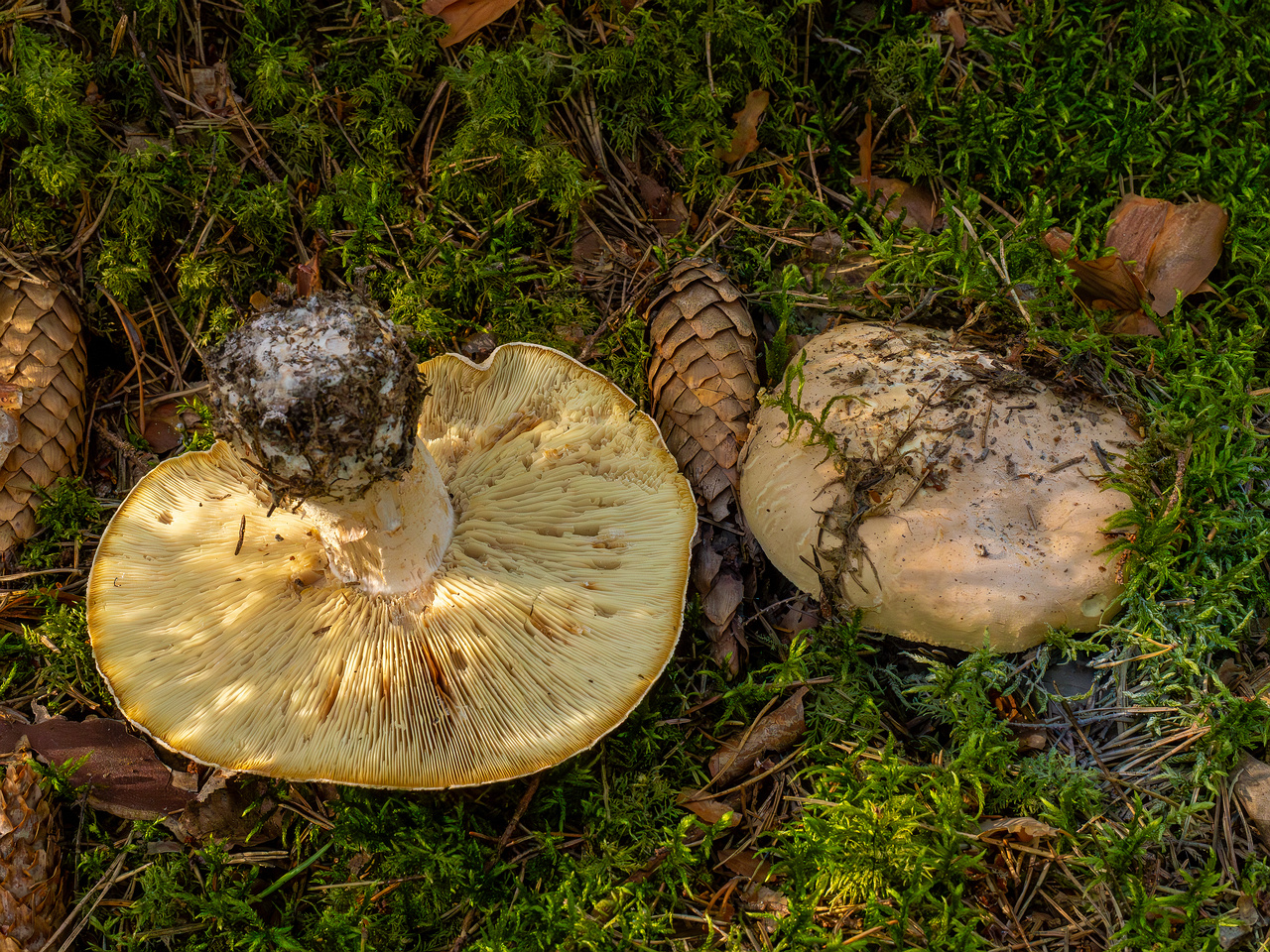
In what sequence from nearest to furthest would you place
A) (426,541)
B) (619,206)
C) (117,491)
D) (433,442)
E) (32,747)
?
(426,541) < (32,747) < (433,442) < (117,491) < (619,206)

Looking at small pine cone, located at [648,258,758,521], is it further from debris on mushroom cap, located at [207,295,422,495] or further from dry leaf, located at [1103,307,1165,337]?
dry leaf, located at [1103,307,1165,337]

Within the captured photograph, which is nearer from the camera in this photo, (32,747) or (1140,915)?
(1140,915)

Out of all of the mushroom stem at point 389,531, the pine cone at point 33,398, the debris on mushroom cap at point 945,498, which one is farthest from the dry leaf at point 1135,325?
the pine cone at point 33,398

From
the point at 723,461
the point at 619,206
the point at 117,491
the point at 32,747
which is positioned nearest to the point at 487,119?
the point at 619,206

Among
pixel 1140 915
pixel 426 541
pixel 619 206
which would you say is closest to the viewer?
pixel 1140 915

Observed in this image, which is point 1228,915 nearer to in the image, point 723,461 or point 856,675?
point 856,675

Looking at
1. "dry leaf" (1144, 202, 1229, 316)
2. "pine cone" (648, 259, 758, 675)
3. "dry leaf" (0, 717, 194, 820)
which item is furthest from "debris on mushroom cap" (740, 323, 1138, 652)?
"dry leaf" (0, 717, 194, 820)
